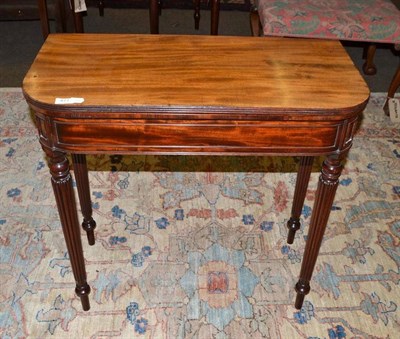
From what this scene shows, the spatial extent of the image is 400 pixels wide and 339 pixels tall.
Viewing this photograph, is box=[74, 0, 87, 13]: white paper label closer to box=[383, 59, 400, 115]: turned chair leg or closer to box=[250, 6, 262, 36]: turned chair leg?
box=[250, 6, 262, 36]: turned chair leg

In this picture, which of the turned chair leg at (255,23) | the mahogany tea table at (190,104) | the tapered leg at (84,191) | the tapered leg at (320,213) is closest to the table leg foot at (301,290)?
the tapered leg at (320,213)

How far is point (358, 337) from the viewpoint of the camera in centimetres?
182

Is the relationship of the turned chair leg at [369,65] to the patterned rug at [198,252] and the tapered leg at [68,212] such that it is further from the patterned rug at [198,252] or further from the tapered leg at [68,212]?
the tapered leg at [68,212]

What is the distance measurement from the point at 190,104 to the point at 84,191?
31.9 inches

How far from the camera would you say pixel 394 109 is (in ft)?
9.96

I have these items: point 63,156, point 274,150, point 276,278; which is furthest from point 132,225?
point 274,150

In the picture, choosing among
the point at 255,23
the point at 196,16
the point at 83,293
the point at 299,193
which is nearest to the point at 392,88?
the point at 255,23

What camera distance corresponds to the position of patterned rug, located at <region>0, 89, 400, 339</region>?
185cm

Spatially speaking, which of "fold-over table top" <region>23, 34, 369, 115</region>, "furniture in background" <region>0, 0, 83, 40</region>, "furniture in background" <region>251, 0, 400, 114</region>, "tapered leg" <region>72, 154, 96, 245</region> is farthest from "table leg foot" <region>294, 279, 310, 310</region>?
"furniture in background" <region>0, 0, 83, 40</region>

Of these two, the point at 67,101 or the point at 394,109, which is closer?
the point at 67,101

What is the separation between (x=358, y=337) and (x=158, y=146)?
1.09m

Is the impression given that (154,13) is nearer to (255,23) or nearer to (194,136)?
(255,23)

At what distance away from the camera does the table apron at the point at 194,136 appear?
1.35 metres

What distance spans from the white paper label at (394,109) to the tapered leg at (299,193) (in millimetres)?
1288
